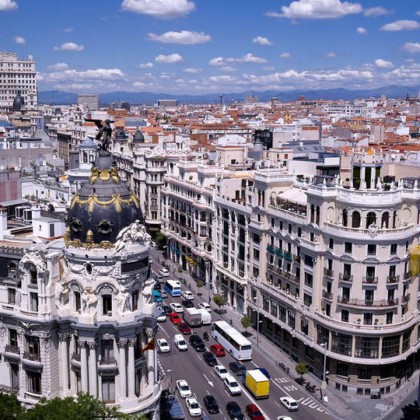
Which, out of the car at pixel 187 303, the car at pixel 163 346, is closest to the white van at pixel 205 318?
the car at pixel 187 303

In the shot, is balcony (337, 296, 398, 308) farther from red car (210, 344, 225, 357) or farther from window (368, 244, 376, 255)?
red car (210, 344, 225, 357)

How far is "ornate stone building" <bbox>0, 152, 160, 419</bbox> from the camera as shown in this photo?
64.3 m

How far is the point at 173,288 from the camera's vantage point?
133250 mm

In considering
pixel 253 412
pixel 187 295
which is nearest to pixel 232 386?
pixel 253 412

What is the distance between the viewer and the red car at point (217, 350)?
104m

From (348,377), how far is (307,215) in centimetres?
2411

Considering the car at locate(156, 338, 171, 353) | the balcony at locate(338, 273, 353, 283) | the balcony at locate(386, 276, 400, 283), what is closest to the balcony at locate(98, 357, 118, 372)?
the balcony at locate(338, 273, 353, 283)

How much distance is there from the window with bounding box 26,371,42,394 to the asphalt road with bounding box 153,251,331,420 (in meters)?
24.1

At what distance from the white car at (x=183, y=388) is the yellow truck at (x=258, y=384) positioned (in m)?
8.58

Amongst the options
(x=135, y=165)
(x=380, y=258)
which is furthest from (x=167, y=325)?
A: (x=135, y=165)

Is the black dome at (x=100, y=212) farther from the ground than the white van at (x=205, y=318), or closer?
farther from the ground

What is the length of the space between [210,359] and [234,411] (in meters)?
17.7

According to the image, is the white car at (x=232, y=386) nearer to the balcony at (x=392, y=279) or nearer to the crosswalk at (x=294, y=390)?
the crosswalk at (x=294, y=390)

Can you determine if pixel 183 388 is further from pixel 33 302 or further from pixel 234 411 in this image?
Result: pixel 33 302
